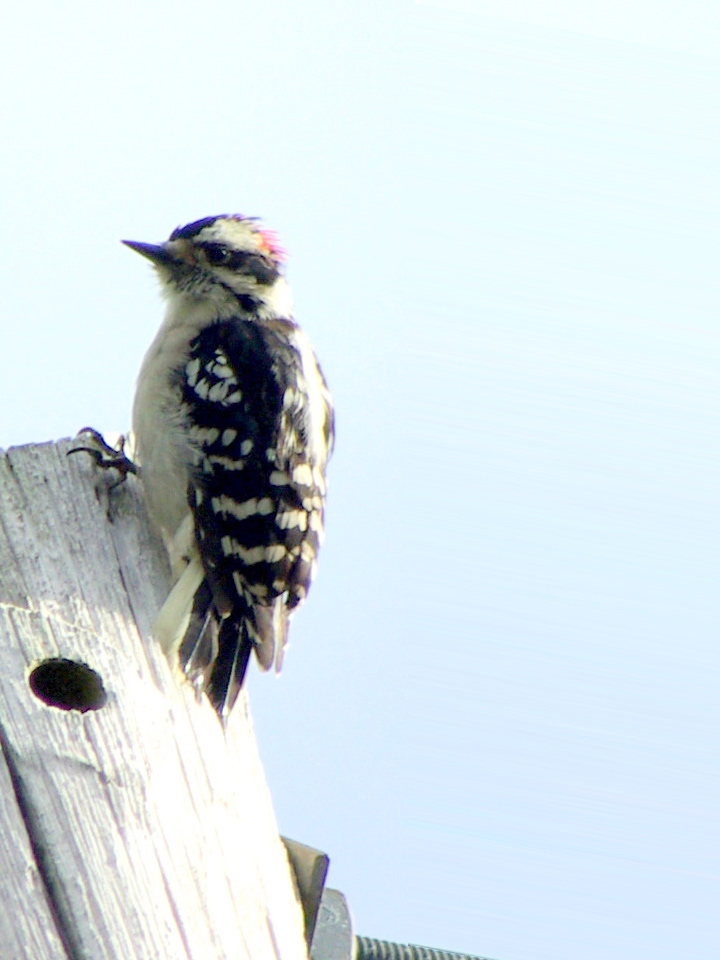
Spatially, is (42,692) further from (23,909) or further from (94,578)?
(23,909)

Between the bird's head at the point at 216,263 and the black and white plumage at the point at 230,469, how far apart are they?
0.6 inches

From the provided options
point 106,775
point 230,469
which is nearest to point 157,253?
point 230,469

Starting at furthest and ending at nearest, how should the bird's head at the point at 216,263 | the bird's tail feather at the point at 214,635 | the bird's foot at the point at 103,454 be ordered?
the bird's head at the point at 216,263
the bird's foot at the point at 103,454
the bird's tail feather at the point at 214,635

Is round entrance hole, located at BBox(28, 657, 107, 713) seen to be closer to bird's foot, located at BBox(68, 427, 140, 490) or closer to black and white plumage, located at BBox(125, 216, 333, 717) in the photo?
black and white plumage, located at BBox(125, 216, 333, 717)

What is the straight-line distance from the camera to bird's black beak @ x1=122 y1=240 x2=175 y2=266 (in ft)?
13.4

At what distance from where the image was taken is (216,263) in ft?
13.5

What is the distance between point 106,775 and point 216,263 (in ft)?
7.47

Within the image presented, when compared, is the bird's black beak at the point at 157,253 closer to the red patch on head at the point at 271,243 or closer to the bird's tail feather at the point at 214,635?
the red patch on head at the point at 271,243

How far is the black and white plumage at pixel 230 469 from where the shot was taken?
2.84 metres

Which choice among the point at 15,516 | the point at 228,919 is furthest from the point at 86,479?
the point at 228,919


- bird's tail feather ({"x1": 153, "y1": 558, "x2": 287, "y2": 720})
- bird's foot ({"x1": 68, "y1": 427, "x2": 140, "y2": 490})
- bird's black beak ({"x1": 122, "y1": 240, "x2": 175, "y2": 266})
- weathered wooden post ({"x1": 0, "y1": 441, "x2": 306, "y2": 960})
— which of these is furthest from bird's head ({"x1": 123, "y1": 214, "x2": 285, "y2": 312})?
weathered wooden post ({"x1": 0, "y1": 441, "x2": 306, "y2": 960})

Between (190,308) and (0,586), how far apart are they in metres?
1.75

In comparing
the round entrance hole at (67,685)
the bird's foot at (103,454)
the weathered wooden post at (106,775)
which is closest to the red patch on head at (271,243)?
the bird's foot at (103,454)

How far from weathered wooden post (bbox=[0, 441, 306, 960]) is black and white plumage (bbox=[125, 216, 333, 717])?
0.15 m
